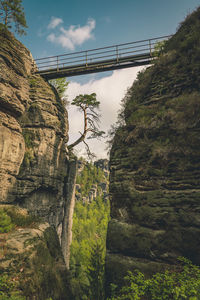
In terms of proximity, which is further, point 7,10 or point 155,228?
point 7,10

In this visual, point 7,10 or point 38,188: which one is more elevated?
point 7,10

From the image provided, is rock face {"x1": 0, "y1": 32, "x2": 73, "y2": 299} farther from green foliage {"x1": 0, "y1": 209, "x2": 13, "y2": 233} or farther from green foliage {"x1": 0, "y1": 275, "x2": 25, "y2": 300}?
green foliage {"x1": 0, "y1": 275, "x2": 25, "y2": 300}

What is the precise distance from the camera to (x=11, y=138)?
9844 mm

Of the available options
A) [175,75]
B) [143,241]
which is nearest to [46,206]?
[143,241]

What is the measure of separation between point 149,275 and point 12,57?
550 inches

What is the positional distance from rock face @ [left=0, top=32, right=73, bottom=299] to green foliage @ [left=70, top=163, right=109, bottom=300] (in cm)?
329

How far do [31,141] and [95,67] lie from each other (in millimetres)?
7893

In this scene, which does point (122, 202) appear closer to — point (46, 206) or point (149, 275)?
point (149, 275)

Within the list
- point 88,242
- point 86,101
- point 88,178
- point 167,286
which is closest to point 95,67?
point 86,101

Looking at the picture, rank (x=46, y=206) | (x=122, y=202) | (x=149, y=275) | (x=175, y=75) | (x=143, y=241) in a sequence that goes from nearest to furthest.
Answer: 1. (x=149, y=275)
2. (x=143, y=241)
3. (x=122, y=202)
4. (x=175, y=75)
5. (x=46, y=206)

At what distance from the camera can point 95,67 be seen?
1338 cm

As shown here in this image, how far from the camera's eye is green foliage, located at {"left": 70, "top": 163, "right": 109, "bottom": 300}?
6250mm

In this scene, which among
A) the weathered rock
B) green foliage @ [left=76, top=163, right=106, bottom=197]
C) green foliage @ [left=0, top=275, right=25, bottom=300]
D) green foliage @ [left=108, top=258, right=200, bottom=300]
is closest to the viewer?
green foliage @ [left=108, top=258, right=200, bottom=300]

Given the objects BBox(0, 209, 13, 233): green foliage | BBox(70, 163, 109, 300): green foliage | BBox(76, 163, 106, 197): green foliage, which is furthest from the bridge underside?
BBox(76, 163, 106, 197): green foliage
